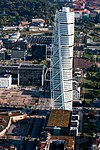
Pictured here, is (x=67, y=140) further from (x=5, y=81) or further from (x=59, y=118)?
(x=5, y=81)

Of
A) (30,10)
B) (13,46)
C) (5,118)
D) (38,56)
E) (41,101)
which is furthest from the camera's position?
(30,10)

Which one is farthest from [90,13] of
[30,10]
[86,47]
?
[86,47]

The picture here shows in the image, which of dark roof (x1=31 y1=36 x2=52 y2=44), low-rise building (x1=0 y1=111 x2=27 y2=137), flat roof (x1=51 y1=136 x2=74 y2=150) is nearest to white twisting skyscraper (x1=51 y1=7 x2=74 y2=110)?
low-rise building (x1=0 y1=111 x2=27 y2=137)

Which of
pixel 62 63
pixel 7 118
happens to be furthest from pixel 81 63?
pixel 7 118

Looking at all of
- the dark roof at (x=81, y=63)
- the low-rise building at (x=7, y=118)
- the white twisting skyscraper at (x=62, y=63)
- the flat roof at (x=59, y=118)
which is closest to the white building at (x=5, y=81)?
the low-rise building at (x=7, y=118)

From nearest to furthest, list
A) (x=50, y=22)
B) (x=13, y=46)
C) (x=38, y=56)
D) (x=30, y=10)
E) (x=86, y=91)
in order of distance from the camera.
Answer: (x=86, y=91), (x=38, y=56), (x=13, y=46), (x=50, y=22), (x=30, y=10)

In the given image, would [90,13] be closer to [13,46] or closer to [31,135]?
[13,46]
